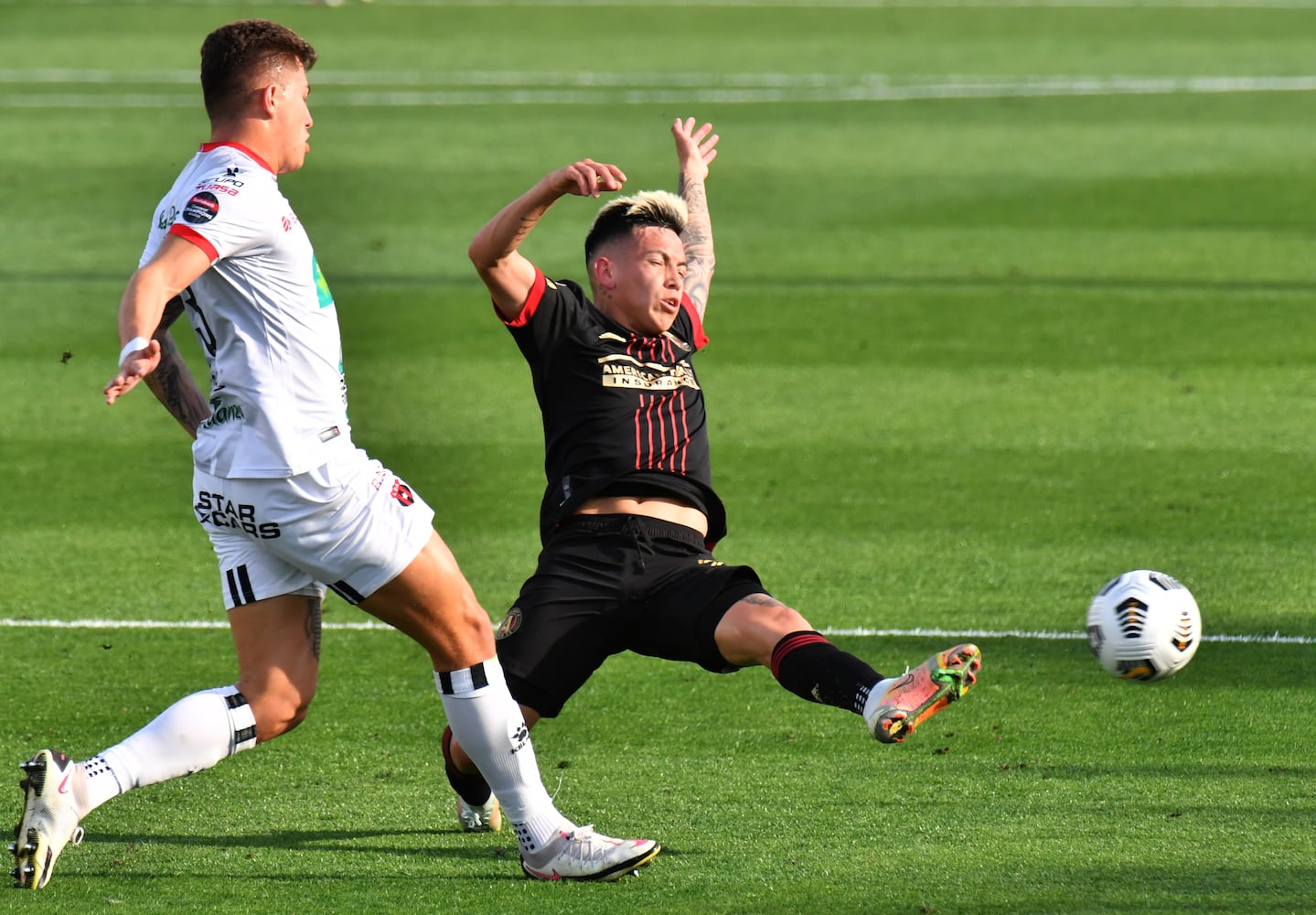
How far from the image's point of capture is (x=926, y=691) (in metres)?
4.55

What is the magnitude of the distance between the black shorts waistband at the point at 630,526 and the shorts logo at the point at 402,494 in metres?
0.83

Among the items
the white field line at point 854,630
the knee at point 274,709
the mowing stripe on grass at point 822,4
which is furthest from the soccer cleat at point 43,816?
the mowing stripe on grass at point 822,4

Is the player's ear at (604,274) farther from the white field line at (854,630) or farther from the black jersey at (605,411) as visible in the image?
the white field line at (854,630)

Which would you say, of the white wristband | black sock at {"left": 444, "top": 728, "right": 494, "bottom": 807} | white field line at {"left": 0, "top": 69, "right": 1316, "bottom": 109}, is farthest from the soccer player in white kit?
white field line at {"left": 0, "top": 69, "right": 1316, "bottom": 109}

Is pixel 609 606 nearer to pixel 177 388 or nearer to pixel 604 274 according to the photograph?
pixel 604 274

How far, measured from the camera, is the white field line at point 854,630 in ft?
22.6

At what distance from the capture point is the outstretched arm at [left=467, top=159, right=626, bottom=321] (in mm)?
4742

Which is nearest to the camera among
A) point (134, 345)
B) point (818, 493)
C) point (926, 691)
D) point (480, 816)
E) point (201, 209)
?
point (134, 345)

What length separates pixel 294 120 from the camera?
4.58 m

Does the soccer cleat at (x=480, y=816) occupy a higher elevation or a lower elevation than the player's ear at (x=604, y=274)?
lower

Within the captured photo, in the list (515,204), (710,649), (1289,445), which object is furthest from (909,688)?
(1289,445)

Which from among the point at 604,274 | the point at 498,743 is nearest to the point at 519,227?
the point at 604,274

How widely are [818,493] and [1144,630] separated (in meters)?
3.53

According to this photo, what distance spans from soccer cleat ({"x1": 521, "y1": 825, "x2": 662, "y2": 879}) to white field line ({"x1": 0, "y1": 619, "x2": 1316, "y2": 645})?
96.3 inches
